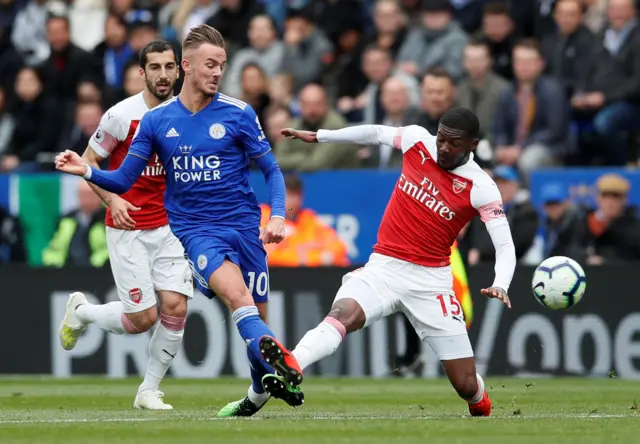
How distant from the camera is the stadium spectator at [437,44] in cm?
1939

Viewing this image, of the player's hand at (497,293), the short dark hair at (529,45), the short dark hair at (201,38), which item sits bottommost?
the player's hand at (497,293)

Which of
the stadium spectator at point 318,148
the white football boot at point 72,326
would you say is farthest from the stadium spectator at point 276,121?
the white football boot at point 72,326

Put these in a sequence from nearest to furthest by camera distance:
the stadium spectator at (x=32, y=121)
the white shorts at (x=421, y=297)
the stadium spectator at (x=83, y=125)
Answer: the white shorts at (x=421, y=297) → the stadium spectator at (x=83, y=125) → the stadium spectator at (x=32, y=121)

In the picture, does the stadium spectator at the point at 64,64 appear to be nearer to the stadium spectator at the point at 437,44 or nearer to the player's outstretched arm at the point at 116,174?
the stadium spectator at the point at 437,44

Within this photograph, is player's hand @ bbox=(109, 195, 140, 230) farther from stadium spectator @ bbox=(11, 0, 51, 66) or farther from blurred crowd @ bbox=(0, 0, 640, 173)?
stadium spectator @ bbox=(11, 0, 51, 66)

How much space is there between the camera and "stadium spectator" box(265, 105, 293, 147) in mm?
19016

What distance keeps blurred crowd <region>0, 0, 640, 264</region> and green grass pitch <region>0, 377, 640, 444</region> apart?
2558 millimetres

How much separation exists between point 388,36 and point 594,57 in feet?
10.1

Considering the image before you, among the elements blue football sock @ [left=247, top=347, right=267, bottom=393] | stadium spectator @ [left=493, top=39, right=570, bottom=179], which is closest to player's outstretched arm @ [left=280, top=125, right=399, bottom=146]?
blue football sock @ [left=247, top=347, right=267, bottom=393]

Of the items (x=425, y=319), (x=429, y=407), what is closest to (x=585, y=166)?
(x=429, y=407)

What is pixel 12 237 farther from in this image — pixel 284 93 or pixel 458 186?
pixel 458 186

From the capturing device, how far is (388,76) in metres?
19.4

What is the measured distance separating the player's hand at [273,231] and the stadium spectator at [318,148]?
324 inches

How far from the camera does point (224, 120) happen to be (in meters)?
10.3
